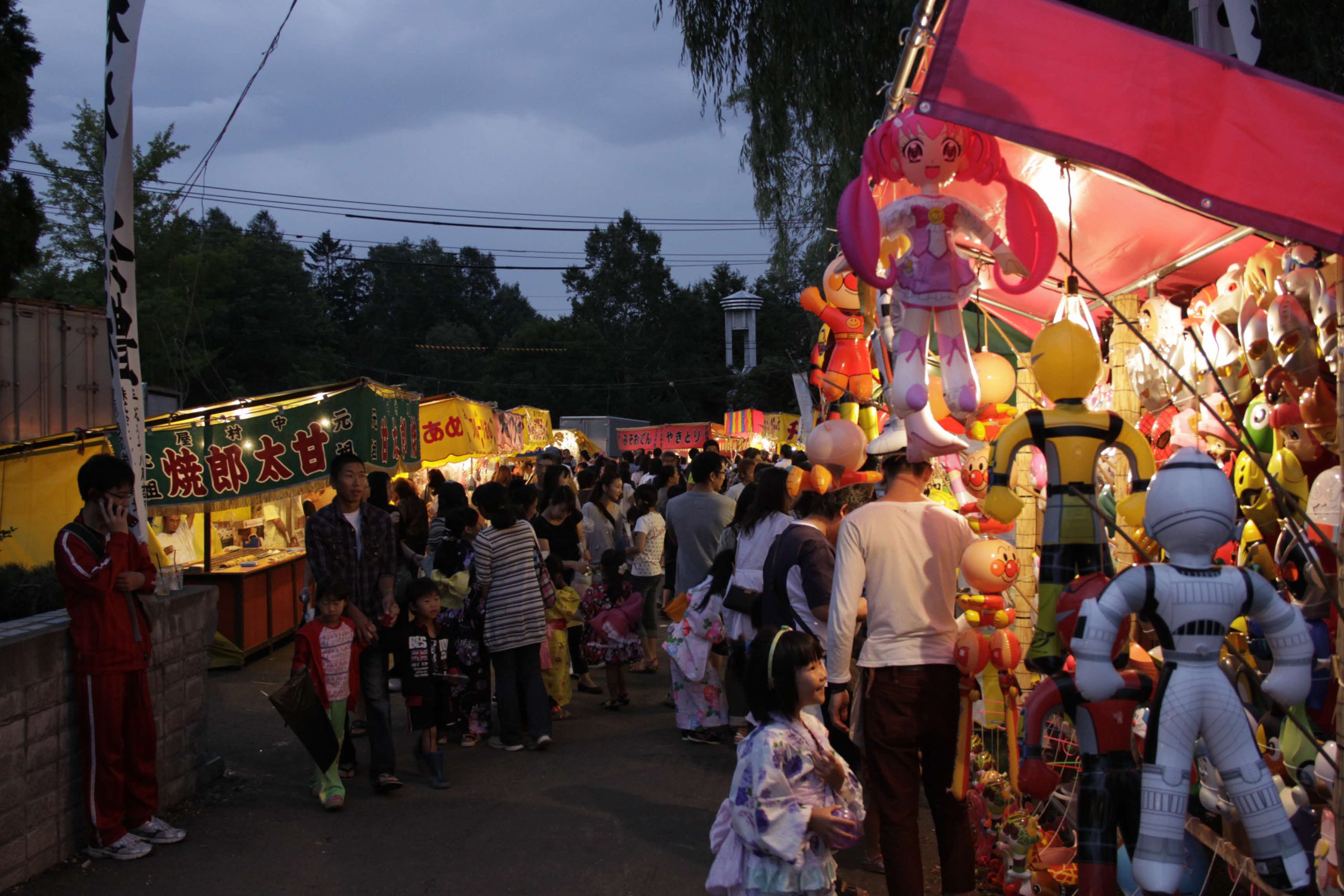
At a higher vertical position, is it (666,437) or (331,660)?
(666,437)

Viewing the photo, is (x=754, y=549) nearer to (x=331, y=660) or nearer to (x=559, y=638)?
(x=559, y=638)

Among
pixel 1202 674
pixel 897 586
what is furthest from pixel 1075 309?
pixel 1202 674

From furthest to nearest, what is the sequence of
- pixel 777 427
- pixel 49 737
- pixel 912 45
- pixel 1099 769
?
pixel 777 427 < pixel 49 737 < pixel 912 45 < pixel 1099 769

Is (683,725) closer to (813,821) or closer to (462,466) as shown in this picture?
(813,821)

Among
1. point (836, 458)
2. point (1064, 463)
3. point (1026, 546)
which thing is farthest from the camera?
point (1026, 546)

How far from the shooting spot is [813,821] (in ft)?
10.0

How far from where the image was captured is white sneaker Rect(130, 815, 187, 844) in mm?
5145

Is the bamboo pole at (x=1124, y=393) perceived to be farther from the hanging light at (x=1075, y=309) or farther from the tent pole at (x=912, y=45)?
the tent pole at (x=912, y=45)

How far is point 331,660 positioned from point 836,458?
3122mm

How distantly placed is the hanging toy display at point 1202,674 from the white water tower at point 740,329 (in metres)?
44.6

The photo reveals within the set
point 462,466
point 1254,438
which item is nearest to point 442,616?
point 1254,438

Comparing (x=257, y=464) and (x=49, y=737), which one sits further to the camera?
(x=257, y=464)

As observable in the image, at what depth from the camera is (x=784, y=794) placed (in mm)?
3025

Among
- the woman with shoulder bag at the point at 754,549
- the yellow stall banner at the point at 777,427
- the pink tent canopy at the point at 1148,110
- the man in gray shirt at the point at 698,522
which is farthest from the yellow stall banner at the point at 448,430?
the yellow stall banner at the point at 777,427
